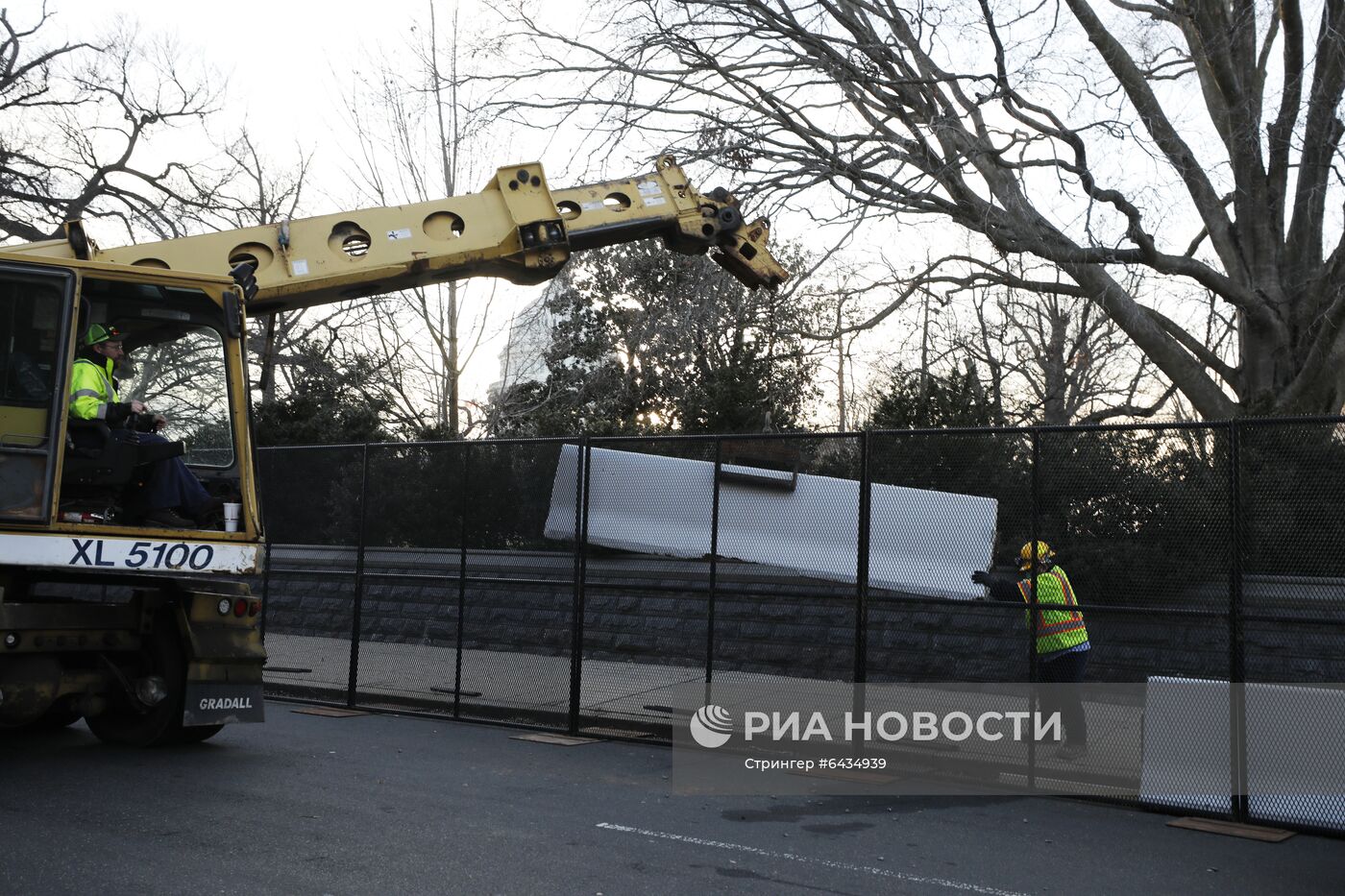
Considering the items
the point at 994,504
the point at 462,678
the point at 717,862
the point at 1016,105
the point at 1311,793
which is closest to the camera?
the point at 717,862

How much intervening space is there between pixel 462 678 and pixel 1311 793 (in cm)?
772

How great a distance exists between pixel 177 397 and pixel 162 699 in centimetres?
235

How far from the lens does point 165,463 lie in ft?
28.4

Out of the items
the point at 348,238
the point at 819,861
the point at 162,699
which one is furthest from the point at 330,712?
the point at 819,861

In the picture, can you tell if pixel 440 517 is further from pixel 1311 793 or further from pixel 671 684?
pixel 1311 793

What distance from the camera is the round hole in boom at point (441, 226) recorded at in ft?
32.4

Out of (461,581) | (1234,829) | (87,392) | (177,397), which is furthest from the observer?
(461,581)

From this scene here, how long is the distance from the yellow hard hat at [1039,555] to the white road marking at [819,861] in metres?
3.34

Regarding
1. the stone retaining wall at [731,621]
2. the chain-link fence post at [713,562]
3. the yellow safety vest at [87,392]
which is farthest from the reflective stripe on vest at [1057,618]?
the yellow safety vest at [87,392]

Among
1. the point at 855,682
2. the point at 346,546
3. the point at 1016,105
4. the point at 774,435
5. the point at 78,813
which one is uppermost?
the point at 1016,105

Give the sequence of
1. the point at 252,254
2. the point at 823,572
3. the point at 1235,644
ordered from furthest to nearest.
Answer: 1. the point at 823,572
2. the point at 252,254
3. the point at 1235,644

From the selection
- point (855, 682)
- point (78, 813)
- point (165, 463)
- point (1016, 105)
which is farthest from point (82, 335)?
point (1016, 105)

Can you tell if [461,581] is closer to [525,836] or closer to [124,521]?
[124,521]

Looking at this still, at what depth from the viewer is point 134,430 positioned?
28.2 ft
